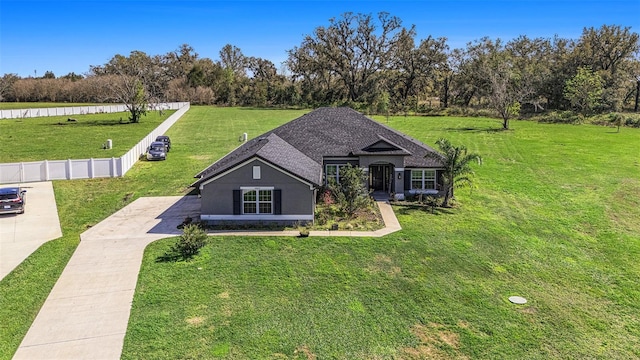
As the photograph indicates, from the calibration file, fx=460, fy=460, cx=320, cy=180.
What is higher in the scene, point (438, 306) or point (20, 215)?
point (20, 215)

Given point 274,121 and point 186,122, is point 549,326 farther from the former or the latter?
point 186,122

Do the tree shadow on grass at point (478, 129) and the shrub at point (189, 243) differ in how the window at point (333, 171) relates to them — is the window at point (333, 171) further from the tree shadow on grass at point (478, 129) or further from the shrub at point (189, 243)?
the tree shadow on grass at point (478, 129)

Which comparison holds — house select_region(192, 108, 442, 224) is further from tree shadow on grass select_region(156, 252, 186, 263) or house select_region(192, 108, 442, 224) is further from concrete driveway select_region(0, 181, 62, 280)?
concrete driveway select_region(0, 181, 62, 280)

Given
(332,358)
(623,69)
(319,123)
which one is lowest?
(332,358)

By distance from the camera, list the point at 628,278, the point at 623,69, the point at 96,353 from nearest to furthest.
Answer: the point at 96,353, the point at 628,278, the point at 623,69

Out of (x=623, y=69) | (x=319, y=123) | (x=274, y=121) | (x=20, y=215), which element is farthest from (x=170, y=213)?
(x=623, y=69)

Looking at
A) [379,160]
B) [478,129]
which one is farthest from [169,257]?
[478,129]

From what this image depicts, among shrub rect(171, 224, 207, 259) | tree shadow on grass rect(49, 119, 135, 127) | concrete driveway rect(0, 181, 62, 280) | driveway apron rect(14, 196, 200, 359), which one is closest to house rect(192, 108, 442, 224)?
driveway apron rect(14, 196, 200, 359)
